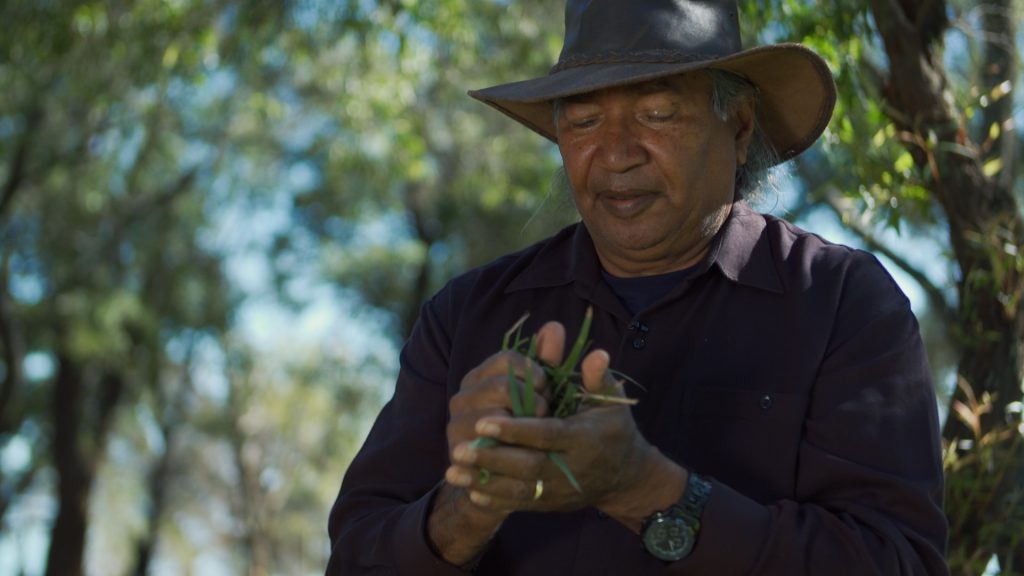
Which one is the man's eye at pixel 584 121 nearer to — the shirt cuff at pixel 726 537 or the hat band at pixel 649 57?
the hat band at pixel 649 57

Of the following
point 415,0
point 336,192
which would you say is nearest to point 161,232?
point 336,192

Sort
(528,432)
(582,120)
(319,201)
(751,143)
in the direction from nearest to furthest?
(528,432) → (582,120) → (751,143) → (319,201)

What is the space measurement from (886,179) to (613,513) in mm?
2055

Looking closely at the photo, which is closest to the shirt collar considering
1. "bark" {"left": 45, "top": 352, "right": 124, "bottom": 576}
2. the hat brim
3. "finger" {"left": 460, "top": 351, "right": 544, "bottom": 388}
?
the hat brim

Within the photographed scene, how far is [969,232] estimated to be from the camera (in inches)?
156

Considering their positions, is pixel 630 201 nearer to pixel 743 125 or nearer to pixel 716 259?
pixel 716 259

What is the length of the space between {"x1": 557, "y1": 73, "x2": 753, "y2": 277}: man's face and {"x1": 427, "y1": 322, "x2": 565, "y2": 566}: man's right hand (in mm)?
637

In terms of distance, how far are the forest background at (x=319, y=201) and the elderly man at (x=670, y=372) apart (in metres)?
0.51

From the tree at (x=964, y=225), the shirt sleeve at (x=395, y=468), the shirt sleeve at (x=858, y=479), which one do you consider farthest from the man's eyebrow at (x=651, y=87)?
the tree at (x=964, y=225)

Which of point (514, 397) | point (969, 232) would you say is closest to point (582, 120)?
point (514, 397)

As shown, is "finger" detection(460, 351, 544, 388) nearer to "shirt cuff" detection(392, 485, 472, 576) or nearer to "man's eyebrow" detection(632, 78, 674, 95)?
"shirt cuff" detection(392, 485, 472, 576)

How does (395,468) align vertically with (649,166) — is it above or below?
below

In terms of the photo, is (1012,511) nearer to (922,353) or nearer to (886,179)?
(886,179)

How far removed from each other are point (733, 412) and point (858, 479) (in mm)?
294
